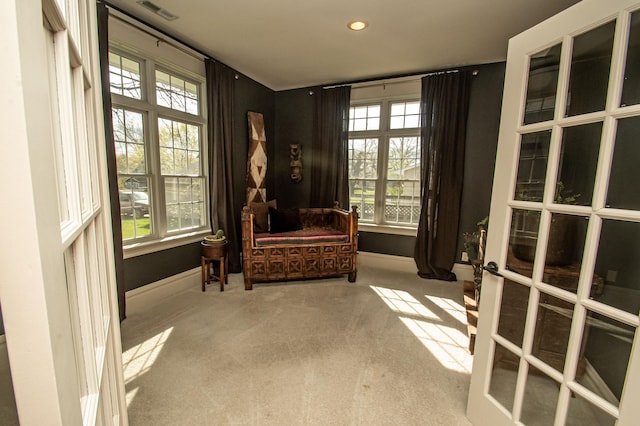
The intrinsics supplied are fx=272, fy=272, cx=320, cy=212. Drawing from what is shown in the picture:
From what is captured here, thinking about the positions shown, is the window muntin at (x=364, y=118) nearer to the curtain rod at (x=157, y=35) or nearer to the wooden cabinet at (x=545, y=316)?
the curtain rod at (x=157, y=35)

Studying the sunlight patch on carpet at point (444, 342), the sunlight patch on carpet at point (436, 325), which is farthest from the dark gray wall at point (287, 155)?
the sunlight patch on carpet at point (444, 342)

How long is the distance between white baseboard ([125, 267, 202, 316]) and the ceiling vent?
8.32ft

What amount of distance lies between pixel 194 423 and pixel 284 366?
0.62 m

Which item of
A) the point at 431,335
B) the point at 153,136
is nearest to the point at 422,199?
the point at 431,335

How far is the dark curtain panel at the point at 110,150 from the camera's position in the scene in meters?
2.18

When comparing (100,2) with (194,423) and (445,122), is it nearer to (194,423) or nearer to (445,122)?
(194,423)

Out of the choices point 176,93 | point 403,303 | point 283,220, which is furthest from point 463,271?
point 176,93

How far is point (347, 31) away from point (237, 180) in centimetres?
233

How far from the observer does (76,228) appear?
645 mm

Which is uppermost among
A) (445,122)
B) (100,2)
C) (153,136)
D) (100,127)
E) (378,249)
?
(100,2)

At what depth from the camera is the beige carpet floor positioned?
1.55m

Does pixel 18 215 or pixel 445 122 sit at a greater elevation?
pixel 445 122

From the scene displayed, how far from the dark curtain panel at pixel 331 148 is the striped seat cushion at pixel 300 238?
2.77 feet

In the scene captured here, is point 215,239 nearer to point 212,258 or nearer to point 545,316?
point 212,258
